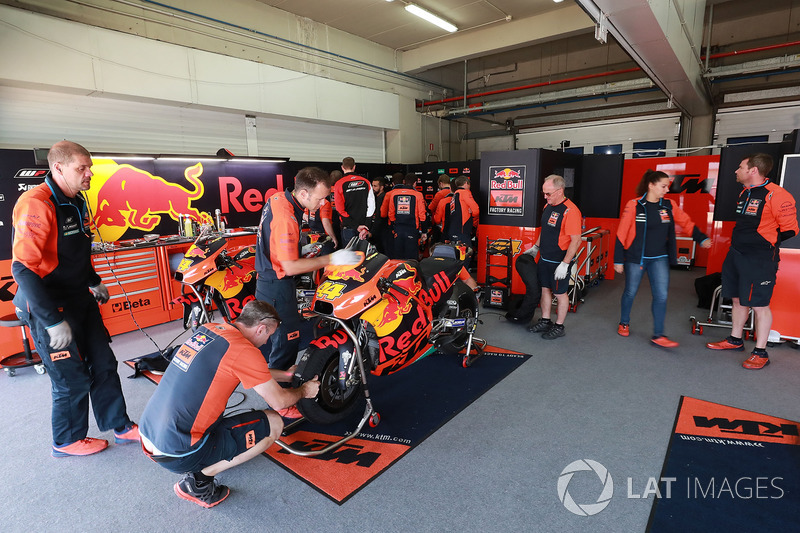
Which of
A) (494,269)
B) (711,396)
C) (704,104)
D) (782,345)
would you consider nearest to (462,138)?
(704,104)

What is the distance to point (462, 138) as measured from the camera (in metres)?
12.3

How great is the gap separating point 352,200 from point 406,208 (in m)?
0.80

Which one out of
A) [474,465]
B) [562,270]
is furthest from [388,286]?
[562,270]

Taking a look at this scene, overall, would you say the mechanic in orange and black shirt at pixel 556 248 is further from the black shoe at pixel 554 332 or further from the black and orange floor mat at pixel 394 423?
the black and orange floor mat at pixel 394 423

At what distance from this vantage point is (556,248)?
13.9 ft

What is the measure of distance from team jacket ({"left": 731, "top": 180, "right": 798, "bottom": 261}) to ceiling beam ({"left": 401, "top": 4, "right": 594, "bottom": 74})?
17.3 ft

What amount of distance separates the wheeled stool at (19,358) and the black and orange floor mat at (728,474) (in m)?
4.69

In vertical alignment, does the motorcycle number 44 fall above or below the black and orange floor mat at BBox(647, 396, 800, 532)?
above

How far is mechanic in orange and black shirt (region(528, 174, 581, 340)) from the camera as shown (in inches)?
160

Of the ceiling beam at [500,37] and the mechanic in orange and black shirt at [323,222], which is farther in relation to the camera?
the ceiling beam at [500,37]

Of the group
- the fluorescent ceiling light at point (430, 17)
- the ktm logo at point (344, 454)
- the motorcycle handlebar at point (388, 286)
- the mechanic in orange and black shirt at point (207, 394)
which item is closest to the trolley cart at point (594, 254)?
the motorcycle handlebar at point (388, 286)

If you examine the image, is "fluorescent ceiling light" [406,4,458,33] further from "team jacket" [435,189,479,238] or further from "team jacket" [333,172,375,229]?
"team jacket" [435,189,479,238]

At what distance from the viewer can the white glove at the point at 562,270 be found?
4.07 metres

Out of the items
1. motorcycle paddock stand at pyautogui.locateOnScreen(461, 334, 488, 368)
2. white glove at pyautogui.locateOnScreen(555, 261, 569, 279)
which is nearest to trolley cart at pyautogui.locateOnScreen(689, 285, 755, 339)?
white glove at pyautogui.locateOnScreen(555, 261, 569, 279)
